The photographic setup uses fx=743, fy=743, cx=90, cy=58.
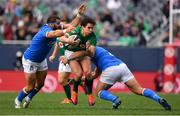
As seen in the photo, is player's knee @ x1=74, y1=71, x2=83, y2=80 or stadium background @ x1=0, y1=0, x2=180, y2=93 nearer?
player's knee @ x1=74, y1=71, x2=83, y2=80

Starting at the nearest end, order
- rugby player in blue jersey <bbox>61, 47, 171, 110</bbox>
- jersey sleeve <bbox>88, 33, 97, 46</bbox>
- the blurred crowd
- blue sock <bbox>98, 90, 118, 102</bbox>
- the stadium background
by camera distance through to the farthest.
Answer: blue sock <bbox>98, 90, 118, 102</bbox>
rugby player in blue jersey <bbox>61, 47, 171, 110</bbox>
jersey sleeve <bbox>88, 33, 97, 46</bbox>
the stadium background
the blurred crowd

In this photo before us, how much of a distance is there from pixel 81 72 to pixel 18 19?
1258cm

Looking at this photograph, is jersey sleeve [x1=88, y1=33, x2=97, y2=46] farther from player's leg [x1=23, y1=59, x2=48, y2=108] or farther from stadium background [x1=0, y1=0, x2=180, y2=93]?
stadium background [x1=0, y1=0, x2=180, y2=93]

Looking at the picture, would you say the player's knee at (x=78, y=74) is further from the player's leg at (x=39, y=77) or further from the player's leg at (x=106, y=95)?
the player's leg at (x=106, y=95)

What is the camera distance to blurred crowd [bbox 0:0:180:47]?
29.2 m

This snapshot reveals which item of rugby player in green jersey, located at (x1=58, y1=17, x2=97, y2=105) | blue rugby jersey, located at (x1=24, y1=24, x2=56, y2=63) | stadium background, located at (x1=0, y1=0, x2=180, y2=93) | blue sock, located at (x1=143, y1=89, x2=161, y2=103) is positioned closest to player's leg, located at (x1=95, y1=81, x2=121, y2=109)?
blue sock, located at (x1=143, y1=89, x2=161, y2=103)

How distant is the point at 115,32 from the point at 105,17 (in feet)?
2.58

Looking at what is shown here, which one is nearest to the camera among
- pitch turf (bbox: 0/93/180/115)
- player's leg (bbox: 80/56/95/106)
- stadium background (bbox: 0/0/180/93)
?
pitch turf (bbox: 0/93/180/115)

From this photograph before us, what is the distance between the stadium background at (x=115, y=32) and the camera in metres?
27.8

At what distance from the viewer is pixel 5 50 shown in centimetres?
2803

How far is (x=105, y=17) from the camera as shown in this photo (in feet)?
99.1

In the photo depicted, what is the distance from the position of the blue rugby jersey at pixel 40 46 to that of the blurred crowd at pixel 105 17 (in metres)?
11.8

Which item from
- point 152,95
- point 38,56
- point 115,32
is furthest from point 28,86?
point 115,32

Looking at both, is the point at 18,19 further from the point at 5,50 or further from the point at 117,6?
the point at 117,6
